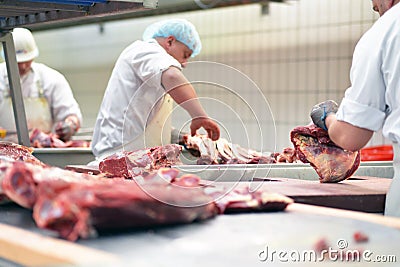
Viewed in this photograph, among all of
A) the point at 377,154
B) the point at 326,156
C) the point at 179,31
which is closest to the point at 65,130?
the point at 179,31

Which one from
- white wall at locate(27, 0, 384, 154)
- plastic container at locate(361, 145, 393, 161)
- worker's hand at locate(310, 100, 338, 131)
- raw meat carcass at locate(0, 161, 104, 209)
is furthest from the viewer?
white wall at locate(27, 0, 384, 154)

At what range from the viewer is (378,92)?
203 cm

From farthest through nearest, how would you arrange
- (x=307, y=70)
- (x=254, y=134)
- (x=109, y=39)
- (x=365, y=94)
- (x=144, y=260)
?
1. (x=109, y=39)
2. (x=307, y=70)
3. (x=254, y=134)
4. (x=365, y=94)
5. (x=144, y=260)

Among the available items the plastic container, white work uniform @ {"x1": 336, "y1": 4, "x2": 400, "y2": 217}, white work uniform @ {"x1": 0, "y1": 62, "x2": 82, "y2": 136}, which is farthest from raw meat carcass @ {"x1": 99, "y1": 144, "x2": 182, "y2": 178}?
white work uniform @ {"x1": 0, "y1": 62, "x2": 82, "y2": 136}

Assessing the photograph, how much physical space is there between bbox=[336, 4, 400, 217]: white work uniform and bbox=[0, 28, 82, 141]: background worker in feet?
11.4

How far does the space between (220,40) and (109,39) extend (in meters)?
1.76

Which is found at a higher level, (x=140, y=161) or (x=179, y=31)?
(x=179, y=31)

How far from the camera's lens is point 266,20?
6.13 meters

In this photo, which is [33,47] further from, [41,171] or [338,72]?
[41,171]

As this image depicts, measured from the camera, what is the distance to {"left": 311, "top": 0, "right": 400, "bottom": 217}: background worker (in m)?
2.00

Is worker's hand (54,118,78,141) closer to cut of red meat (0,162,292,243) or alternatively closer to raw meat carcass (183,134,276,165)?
raw meat carcass (183,134,276,165)

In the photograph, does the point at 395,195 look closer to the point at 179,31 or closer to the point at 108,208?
the point at 108,208

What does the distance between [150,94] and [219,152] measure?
368mm

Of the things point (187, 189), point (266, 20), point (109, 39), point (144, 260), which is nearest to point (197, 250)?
point (144, 260)
